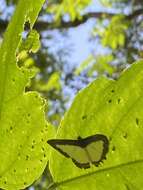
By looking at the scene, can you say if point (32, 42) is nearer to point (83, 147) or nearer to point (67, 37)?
point (83, 147)

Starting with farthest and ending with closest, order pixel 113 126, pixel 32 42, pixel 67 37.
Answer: pixel 67 37 < pixel 32 42 < pixel 113 126

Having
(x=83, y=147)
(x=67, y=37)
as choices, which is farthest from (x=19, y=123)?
(x=67, y=37)

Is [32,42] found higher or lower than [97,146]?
A: higher

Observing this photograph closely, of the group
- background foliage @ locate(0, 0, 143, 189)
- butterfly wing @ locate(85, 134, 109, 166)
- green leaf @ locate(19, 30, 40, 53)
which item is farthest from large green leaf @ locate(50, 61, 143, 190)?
background foliage @ locate(0, 0, 143, 189)

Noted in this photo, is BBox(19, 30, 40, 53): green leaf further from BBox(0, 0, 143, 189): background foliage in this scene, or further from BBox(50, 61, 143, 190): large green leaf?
BBox(0, 0, 143, 189): background foliage

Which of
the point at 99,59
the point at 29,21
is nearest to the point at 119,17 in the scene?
the point at 99,59

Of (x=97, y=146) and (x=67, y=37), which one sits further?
(x=67, y=37)

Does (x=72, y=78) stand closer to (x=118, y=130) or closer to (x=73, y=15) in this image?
(x=73, y=15)
